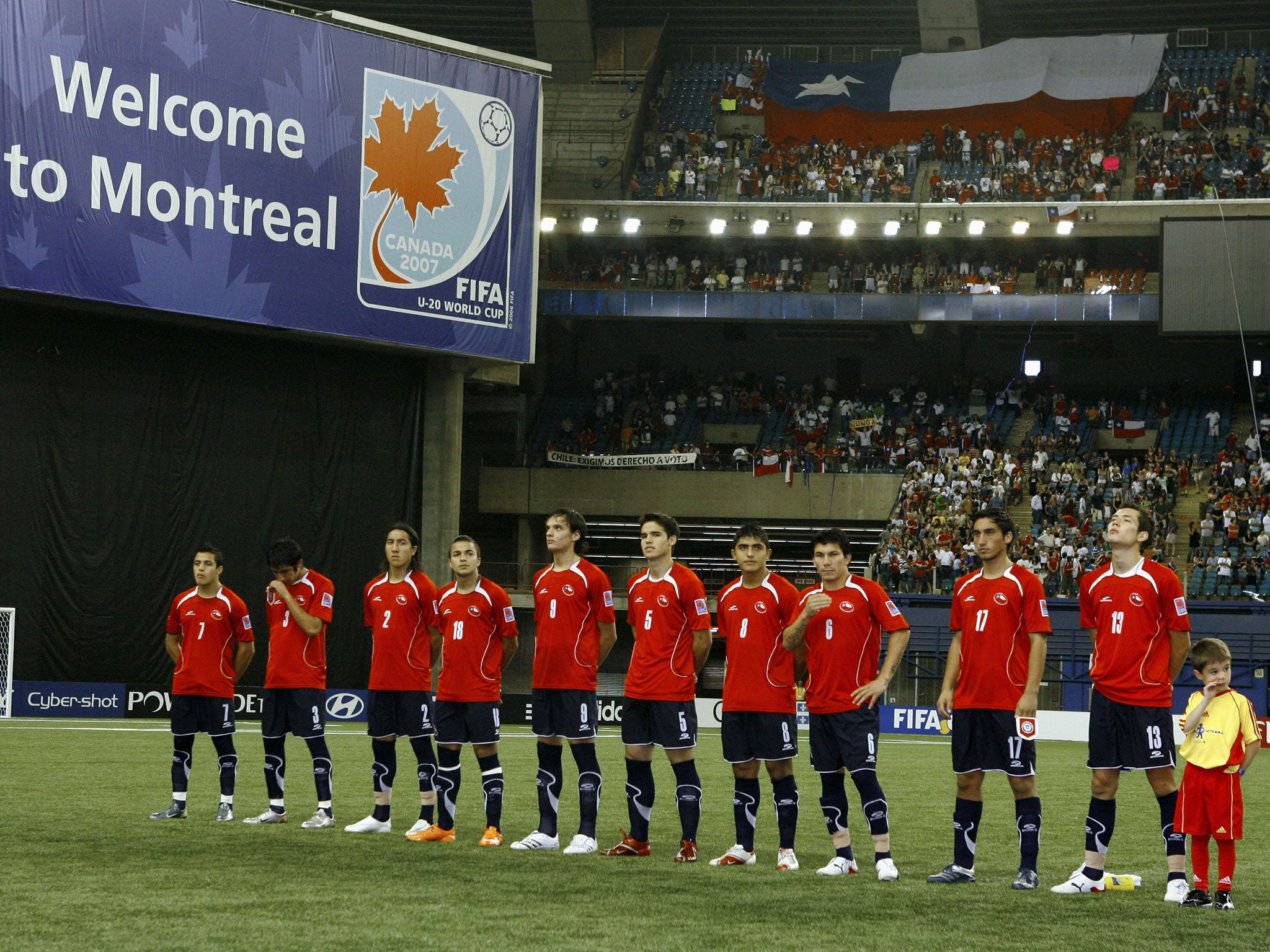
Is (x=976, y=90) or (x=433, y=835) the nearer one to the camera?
(x=433, y=835)

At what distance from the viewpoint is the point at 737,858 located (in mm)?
10227

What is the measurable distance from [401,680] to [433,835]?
47.3 inches

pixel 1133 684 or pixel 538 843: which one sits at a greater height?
pixel 1133 684

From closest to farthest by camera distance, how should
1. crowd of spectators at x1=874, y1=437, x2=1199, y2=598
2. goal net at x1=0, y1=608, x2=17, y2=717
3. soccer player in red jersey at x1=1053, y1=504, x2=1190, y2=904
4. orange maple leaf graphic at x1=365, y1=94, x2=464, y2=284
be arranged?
soccer player in red jersey at x1=1053, y1=504, x2=1190, y2=904 < goal net at x1=0, y1=608, x2=17, y2=717 < orange maple leaf graphic at x1=365, y1=94, x2=464, y2=284 < crowd of spectators at x1=874, y1=437, x2=1199, y2=598

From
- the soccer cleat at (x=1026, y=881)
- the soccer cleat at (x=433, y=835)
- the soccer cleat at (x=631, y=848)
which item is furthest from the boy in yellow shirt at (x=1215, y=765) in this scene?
the soccer cleat at (x=433, y=835)

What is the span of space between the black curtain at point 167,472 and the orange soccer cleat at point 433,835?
2514 cm

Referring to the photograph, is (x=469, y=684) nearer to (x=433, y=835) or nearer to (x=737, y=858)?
(x=433, y=835)

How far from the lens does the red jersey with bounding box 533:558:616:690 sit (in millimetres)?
10742

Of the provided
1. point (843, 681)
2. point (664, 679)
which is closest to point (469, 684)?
point (664, 679)

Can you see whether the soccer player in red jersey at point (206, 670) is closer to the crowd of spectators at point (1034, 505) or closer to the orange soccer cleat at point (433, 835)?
the orange soccer cleat at point (433, 835)

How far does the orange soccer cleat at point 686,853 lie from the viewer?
10359 mm

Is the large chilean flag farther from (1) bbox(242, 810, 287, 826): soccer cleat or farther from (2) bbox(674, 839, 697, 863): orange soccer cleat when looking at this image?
(2) bbox(674, 839, 697, 863): orange soccer cleat

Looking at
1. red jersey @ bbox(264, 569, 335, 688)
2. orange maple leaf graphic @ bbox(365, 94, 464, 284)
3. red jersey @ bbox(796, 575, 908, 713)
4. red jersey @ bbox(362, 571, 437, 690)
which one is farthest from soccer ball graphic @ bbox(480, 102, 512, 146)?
red jersey @ bbox(796, 575, 908, 713)

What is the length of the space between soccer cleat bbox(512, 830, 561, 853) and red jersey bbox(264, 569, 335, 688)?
2.35m
